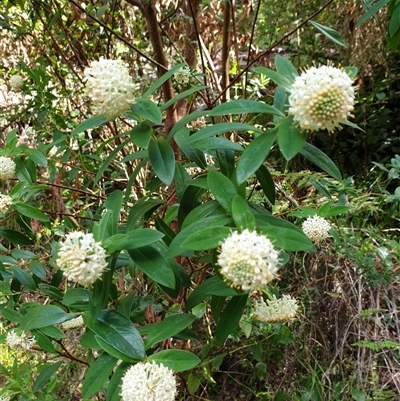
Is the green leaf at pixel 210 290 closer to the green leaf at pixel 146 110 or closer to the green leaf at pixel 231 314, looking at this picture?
the green leaf at pixel 231 314

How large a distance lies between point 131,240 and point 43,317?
13.8 inches

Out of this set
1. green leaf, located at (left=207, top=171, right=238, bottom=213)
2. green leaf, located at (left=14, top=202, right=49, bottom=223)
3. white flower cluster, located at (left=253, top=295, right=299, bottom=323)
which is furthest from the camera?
green leaf, located at (left=14, top=202, right=49, bottom=223)

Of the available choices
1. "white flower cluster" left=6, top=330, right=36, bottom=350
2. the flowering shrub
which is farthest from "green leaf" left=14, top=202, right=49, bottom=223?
"white flower cluster" left=6, top=330, right=36, bottom=350

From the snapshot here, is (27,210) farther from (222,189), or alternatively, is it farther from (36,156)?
(222,189)

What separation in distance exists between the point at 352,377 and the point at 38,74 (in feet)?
5.28

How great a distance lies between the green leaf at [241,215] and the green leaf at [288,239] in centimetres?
2

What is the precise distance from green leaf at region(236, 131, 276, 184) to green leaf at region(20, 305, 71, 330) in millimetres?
505

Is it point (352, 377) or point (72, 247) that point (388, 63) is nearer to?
point (352, 377)

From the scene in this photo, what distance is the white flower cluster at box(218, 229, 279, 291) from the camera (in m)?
0.68

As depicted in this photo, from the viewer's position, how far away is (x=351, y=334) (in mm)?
1599

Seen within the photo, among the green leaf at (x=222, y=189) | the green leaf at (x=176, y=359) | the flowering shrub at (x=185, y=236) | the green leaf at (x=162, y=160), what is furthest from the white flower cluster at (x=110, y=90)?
the green leaf at (x=176, y=359)

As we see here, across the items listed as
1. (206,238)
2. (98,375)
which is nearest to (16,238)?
(98,375)

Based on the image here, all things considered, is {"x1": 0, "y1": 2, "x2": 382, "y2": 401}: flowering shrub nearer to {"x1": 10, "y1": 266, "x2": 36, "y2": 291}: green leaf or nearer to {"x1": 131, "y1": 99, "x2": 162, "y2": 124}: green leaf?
{"x1": 131, "y1": 99, "x2": 162, "y2": 124}: green leaf

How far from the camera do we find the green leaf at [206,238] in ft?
2.26
